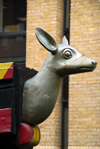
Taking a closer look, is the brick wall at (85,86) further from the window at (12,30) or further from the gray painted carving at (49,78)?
the gray painted carving at (49,78)

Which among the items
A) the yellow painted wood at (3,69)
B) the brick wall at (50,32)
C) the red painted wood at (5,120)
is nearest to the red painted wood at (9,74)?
the yellow painted wood at (3,69)

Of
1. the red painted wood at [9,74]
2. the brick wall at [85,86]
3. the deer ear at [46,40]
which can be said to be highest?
the deer ear at [46,40]

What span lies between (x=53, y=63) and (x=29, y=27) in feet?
19.8

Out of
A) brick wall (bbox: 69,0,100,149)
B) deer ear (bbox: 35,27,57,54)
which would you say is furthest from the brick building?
deer ear (bbox: 35,27,57,54)

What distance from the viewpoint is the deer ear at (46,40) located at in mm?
6883

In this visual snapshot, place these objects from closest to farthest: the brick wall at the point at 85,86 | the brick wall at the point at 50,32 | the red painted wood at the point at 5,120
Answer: the red painted wood at the point at 5,120, the brick wall at the point at 85,86, the brick wall at the point at 50,32

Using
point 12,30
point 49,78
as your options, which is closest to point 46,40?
point 49,78

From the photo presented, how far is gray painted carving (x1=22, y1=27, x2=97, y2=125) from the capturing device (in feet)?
22.4

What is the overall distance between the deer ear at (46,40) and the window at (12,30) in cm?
628

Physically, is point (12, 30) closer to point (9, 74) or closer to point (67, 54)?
point (67, 54)

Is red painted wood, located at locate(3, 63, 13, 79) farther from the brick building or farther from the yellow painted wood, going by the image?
the brick building

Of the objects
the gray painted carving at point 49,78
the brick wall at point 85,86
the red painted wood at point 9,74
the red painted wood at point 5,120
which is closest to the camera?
the red painted wood at point 5,120

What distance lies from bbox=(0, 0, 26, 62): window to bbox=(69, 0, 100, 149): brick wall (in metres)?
1.86

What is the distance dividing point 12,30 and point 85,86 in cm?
326
